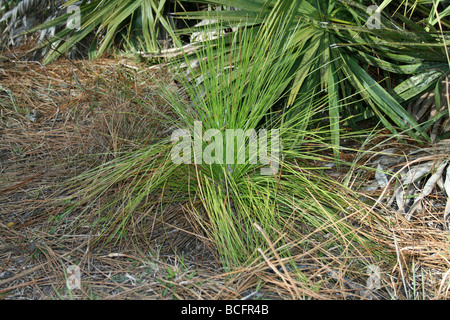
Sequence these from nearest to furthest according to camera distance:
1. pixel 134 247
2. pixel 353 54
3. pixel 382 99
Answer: pixel 134 247
pixel 382 99
pixel 353 54

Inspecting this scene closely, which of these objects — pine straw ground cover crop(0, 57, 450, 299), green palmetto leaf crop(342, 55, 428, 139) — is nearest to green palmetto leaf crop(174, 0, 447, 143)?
green palmetto leaf crop(342, 55, 428, 139)

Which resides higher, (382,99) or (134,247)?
(382,99)

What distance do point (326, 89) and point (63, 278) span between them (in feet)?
4.05

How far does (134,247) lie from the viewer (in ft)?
4.76

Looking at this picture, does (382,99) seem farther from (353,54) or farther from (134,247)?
(134,247)

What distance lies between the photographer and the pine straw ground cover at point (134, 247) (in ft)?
4.17

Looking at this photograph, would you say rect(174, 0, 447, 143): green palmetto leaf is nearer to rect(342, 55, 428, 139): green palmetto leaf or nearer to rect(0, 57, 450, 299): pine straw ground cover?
rect(342, 55, 428, 139): green palmetto leaf

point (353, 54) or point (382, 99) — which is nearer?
point (382, 99)

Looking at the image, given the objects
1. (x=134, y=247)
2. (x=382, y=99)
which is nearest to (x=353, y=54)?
(x=382, y=99)

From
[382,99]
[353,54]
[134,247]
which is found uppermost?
[353,54]

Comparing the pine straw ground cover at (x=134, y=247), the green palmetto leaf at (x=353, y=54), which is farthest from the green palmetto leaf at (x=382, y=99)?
the pine straw ground cover at (x=134, y=247)

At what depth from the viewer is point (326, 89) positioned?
1.69 m

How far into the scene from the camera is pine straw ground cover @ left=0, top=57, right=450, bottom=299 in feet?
4.17

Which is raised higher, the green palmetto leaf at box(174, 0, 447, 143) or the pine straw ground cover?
the green palmetto leaf at box(174, 0, 447, 143)
